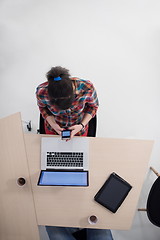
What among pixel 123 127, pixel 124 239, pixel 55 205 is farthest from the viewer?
pixel 123 127

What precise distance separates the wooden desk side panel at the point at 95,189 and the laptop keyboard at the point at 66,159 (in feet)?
0.28

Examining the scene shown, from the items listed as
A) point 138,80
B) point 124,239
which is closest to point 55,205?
point 124,239

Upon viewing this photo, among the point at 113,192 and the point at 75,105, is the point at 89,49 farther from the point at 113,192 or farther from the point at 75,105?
the point at 113,192

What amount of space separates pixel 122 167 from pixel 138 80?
131cm

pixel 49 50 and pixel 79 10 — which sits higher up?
pixel 79 10

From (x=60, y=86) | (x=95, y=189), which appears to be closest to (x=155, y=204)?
(x=95, y=189)

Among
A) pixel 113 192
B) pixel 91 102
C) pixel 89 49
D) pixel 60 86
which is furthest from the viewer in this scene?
pixel 89 49

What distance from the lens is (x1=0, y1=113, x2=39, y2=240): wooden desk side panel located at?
1229mm

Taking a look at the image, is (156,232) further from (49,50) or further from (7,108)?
(49,50)

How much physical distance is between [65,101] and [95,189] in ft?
2.06

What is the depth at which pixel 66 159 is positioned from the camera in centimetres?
128

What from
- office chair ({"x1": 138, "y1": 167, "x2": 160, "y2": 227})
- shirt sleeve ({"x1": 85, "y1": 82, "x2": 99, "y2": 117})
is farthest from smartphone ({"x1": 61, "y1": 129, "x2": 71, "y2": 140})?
office chair ({"x1": 138, "y1": 167, "x2": 160, "y2": 227})

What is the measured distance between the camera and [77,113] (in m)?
1.40

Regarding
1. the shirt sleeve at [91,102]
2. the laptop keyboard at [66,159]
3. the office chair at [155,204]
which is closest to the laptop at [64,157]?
the laptop keyboard at [66,159]
